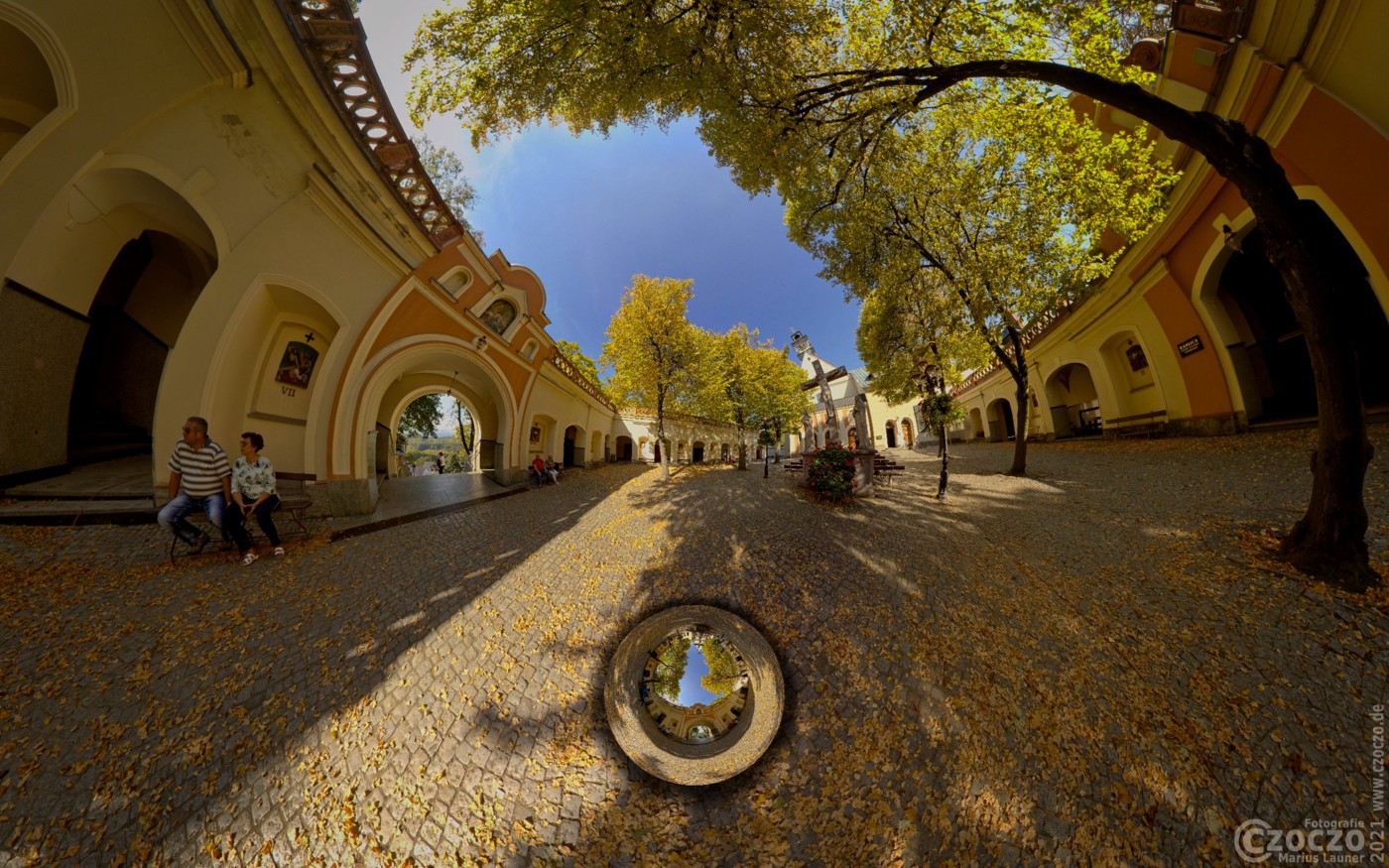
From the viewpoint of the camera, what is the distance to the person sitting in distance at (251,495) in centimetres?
518

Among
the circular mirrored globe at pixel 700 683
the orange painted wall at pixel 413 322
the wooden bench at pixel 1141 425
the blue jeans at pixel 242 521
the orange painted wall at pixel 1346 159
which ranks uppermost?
the orange painted wall at pixel 1346 159

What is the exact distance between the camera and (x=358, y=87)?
6195 mm

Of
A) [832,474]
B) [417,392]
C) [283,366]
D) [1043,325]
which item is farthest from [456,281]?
[1043,325]

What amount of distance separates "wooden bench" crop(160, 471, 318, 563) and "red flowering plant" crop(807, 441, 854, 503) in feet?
31.3

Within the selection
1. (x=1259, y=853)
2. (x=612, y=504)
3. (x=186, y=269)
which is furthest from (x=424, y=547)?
(x=186, y=269)

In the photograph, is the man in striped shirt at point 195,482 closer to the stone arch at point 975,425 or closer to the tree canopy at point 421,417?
the tree canopy at point 421,417

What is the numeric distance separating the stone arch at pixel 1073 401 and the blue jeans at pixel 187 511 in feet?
84.1

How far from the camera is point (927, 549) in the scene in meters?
5.15

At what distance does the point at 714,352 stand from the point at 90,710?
17975 mm

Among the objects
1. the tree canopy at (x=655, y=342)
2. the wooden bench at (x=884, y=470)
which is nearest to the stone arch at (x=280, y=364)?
the tree canopy at (x=655, y=342)

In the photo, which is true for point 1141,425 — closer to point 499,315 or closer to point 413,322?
point 499,315

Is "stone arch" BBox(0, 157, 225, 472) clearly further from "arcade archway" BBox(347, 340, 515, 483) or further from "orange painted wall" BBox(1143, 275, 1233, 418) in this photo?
"orange painted wall" BBox(1143, 275, 1233, 418)

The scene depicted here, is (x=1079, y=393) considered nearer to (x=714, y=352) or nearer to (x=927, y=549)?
(x=714, y=352)

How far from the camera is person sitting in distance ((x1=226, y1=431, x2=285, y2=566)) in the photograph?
518 centimetres
